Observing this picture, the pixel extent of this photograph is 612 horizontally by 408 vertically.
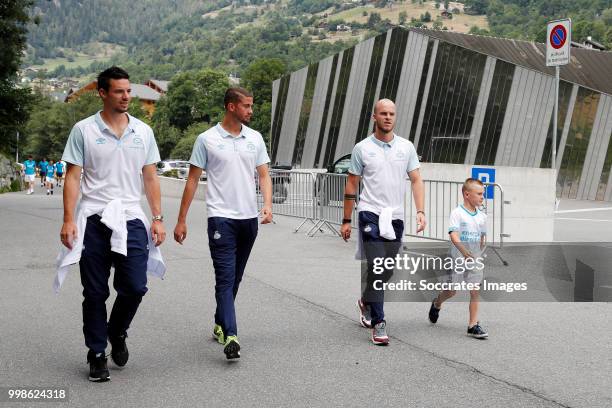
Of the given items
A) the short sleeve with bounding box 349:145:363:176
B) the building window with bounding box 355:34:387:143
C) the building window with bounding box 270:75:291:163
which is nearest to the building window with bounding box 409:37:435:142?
the building window with bounding box 355:34:387:143

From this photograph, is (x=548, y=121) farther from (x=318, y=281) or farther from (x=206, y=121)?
(x=206, y=121)

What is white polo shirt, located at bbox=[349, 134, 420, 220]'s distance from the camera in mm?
6324

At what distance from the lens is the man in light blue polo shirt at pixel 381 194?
6258 mm

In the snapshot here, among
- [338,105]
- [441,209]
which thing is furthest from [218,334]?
[338,105]

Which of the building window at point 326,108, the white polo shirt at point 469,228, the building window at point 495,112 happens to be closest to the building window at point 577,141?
the building window at point 495,112

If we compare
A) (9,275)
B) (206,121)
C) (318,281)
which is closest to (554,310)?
(318,281)

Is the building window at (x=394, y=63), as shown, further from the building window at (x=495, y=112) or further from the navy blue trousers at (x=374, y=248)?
the navy blue trousers at (x=374, y=248)

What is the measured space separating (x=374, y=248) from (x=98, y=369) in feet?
7.79

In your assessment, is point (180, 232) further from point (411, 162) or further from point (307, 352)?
point (411, 162)

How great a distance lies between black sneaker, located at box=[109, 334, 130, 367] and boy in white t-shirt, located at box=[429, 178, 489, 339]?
272 centimetres

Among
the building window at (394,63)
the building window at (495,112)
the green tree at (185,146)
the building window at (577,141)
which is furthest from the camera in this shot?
the green tree at (185,146)

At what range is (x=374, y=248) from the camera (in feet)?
20.9

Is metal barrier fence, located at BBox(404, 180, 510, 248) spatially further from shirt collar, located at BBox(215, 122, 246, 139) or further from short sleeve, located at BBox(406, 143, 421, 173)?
shirt collar, located at BBox(215, 122, 246, 139)

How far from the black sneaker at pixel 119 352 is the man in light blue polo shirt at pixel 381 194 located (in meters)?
1.94
